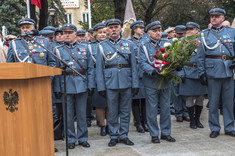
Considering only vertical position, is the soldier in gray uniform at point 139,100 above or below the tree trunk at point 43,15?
below

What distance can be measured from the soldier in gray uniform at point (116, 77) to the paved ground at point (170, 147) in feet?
0.99

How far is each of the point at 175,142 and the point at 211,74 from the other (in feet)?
4.84

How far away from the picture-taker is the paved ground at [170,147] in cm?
521

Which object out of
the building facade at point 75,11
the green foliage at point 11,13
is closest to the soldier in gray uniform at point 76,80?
the green foliage at point 11,13

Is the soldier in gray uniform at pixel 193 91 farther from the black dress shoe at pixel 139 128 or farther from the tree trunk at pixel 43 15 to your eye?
the tree trunk at pixel 43 15

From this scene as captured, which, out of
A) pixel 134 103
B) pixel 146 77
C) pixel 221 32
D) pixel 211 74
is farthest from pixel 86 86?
pixel 221 32

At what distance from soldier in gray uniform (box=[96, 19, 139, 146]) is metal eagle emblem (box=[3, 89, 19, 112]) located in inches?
109

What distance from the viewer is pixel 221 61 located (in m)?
6.06

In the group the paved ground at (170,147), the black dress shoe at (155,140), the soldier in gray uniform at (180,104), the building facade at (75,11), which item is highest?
the building facade at (75,11)

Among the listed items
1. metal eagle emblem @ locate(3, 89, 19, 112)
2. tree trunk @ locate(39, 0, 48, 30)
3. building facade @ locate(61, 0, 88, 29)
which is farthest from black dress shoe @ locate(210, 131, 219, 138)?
building facade @ locate(61, 0, 88, 29)

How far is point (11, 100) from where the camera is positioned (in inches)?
122

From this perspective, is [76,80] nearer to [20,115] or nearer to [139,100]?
[139,100]

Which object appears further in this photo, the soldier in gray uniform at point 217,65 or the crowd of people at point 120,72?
the soldier in gray uniform at point 217,65

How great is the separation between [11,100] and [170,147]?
10.7 feet
